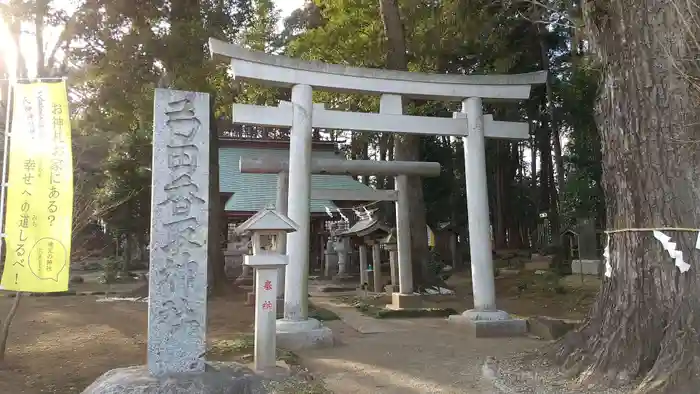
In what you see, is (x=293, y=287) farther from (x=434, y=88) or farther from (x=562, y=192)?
(x=562, y=192)

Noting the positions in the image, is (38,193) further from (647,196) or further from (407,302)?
(407,302)

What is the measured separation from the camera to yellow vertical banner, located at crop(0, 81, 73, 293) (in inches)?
223

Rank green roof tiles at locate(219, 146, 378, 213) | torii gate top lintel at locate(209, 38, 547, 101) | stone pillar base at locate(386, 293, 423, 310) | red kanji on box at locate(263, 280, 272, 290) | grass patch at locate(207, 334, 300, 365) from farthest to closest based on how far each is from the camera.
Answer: green roof tiles at locate(219, 146, 378, 213)
stone pillar base at locate(386, 293, 423, 310)
torii gate top lintel at locate(209, 38, 547, 101)
grass patch at locate(207, 334, 300, 365)
red kanji on box at locate(263, 280, 272, 290)

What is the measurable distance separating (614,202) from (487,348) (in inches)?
120

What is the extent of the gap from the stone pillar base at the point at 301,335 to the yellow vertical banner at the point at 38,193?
321 cm

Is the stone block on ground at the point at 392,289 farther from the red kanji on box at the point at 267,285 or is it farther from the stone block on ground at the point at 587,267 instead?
the red kanji on box at the point at 267,285

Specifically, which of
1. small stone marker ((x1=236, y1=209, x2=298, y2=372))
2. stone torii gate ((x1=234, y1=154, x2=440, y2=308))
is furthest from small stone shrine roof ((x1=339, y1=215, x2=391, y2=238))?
small stone marker ((x1=236, y1=209, x2=298, y2=372))

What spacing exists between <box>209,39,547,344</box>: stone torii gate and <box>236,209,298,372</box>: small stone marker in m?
1.41

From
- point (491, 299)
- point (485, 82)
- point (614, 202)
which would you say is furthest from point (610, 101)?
point (491, 299)

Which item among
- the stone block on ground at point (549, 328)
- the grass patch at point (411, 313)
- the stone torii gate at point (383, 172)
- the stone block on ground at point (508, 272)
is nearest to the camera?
the stone block on ground at point (549, 328)

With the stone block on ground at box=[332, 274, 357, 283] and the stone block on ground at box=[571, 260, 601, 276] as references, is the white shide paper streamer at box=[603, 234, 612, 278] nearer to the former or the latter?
the stone block on ground at box=[571, 260, 601, 276]

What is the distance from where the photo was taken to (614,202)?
5.88m

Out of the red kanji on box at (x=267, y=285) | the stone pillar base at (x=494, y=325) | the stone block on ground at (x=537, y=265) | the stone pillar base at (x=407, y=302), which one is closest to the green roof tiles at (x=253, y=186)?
the stone block on ground at (x=537, y=265)

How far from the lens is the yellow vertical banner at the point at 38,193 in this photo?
5.66 m
